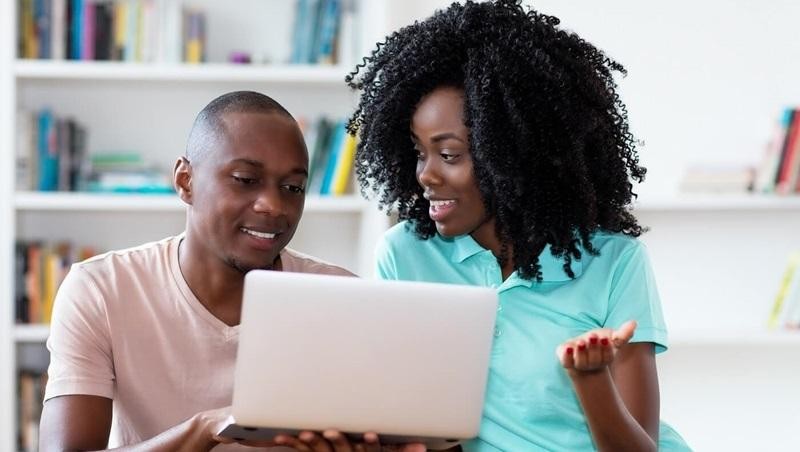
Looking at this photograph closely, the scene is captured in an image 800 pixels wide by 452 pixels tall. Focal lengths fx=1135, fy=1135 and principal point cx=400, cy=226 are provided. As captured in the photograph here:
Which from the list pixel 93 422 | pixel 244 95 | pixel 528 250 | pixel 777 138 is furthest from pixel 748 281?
pixel 93 422

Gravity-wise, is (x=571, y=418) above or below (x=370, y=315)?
below

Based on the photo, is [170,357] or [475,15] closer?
[170,357]

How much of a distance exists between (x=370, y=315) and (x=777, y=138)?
2213 mm

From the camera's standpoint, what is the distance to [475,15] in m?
1.88

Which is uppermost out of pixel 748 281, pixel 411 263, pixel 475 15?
pixel 475 15

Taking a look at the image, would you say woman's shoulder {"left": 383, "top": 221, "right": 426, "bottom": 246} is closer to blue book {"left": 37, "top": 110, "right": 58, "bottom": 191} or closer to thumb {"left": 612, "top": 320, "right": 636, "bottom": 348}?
thumb {"left": 612, "top": 320, "right": 636, "bottom": 348}

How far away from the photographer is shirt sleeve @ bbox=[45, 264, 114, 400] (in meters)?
1.65

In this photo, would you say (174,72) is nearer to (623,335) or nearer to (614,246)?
(614,246)

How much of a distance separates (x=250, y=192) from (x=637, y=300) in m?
0.62

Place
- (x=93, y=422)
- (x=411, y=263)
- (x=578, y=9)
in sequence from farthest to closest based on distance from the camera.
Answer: (x=578, y=9)
(x=411, y=263)
(x=93, y=422)

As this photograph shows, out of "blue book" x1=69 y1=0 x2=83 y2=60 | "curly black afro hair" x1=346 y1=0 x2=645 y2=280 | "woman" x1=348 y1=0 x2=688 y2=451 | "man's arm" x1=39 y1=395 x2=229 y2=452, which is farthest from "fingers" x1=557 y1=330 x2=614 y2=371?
"blue book" x1=69 y1=0 x2=83 y2=60

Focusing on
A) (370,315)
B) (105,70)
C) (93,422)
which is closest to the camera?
(370,315)

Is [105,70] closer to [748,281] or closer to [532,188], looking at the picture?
[532,188]

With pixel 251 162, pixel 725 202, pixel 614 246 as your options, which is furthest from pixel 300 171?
pixel 725 202
